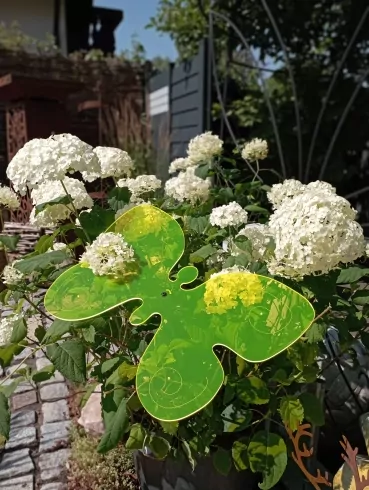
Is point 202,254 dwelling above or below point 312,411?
above

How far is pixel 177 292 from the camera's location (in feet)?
4.25

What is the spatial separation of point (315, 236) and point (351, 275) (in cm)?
28

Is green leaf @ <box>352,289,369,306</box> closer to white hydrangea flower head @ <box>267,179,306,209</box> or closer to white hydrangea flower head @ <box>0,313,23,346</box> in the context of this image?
white hydrangea flower head @ <box>267,179,306,209</box>

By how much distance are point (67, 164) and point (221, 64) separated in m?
5.27

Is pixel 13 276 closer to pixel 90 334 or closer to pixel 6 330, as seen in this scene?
pixel 6 330

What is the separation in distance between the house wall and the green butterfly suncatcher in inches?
340

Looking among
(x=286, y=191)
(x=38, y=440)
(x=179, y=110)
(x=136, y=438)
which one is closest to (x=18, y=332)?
(x=136, y=438)

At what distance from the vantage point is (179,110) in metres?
5.96

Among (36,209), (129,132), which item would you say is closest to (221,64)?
(129,132)

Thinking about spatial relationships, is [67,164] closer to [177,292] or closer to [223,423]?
[177,292]

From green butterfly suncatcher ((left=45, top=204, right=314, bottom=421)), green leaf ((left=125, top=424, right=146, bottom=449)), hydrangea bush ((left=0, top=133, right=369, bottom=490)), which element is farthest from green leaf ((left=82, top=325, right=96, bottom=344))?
green leaf ((left=125, top=424, right=146, bottom=449))

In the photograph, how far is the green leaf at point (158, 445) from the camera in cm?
147

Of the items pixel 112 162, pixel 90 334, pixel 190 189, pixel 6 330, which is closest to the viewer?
pixel 90 334

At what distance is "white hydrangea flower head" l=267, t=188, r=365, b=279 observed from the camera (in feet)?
3.87
